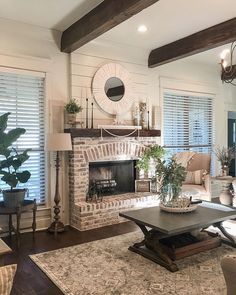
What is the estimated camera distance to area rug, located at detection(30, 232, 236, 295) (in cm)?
264

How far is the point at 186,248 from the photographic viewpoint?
3.29 metres

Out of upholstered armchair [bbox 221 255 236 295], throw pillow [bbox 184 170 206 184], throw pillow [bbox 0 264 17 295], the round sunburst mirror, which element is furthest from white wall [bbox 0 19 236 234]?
upholstered armchair [bbox 221 255 236 295]

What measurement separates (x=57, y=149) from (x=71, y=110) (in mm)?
694

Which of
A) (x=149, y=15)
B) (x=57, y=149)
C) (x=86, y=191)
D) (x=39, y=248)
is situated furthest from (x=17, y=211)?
(x=149, y=15)

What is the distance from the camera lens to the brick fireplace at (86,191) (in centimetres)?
447

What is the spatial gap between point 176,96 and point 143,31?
6.74 ft

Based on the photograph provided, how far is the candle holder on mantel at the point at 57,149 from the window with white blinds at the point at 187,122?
260 cm

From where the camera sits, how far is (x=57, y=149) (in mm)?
4094

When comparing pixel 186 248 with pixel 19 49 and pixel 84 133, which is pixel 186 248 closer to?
pixel 84 133

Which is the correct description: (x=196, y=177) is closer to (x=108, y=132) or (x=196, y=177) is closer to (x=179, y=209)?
(x=108, y=132)

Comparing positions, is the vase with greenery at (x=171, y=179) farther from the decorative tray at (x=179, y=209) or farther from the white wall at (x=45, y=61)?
the white wall at (x=45, y=61)

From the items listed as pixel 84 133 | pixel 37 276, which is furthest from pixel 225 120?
pixel 37 276

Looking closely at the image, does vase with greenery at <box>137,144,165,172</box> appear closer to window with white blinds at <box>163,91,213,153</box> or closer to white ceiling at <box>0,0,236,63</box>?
window with white blinds at <box>163,91,213,153</box>

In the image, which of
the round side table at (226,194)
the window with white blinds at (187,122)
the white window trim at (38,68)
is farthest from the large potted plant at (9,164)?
the round side table at (226,194)
